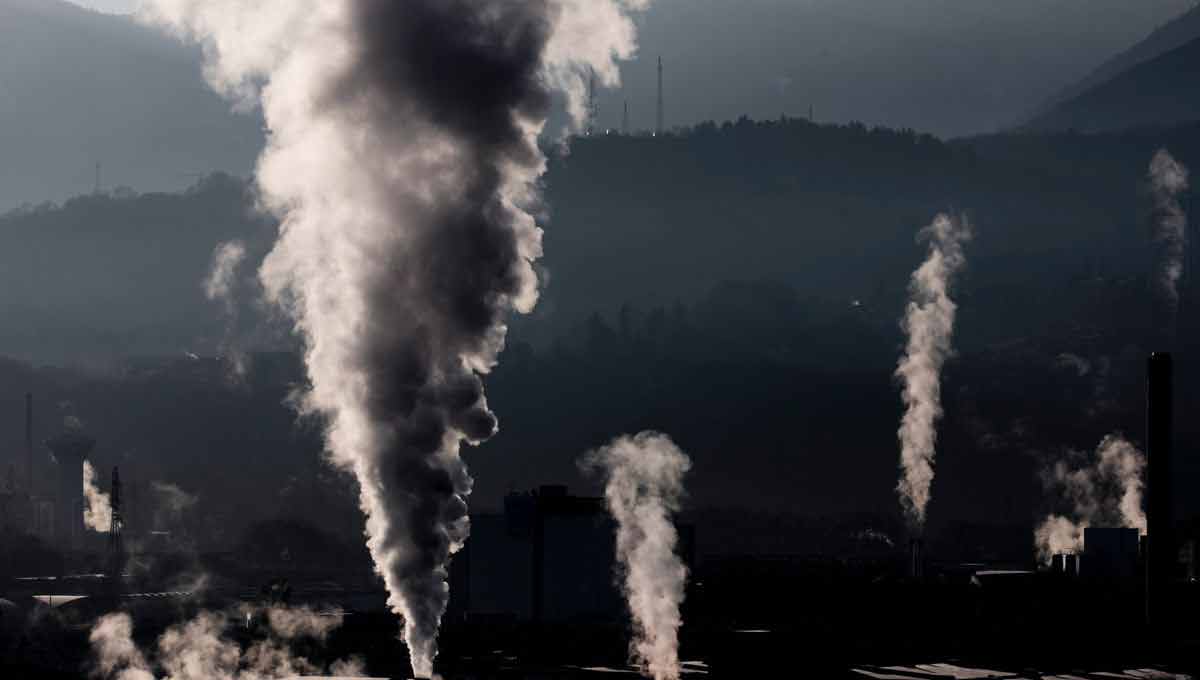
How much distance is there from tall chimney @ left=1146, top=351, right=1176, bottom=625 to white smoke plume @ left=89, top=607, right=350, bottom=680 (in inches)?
1959

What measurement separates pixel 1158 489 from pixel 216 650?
7106 cm

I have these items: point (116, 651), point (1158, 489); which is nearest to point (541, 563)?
point (116, 651)

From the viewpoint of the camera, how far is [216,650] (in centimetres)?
15400

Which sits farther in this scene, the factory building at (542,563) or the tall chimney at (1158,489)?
the factory building at (542,563)

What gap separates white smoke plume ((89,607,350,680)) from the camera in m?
138

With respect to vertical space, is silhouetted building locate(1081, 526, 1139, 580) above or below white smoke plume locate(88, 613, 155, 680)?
above

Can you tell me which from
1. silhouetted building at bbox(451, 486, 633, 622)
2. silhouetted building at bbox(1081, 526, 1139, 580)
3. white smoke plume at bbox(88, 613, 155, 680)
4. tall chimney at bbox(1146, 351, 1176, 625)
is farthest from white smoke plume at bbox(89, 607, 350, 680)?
silhouetted building at bbox(1081, 526, 1139, 580)

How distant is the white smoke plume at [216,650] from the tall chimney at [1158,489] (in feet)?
163

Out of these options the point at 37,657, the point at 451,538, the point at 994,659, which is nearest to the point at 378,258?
the point at 451,538

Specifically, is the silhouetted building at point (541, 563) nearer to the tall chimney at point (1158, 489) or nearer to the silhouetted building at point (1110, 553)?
the silhouetted building at point (1110, 553)

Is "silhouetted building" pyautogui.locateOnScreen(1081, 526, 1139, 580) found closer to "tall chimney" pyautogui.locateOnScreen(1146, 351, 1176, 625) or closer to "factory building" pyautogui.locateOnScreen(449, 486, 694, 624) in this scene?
"tall chimney" pyautogui.locateOnScreen(1146, 351, 1176, 625)

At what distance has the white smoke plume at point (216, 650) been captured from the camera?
13825cm

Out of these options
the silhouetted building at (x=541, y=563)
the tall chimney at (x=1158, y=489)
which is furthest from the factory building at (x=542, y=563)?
the tall chimney at (x=1158, y=489)

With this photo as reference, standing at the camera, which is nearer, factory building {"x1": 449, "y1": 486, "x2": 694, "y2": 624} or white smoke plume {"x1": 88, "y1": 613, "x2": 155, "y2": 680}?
white smoke plume {"x1": 88, "y1": 613, "x2": 155, "y2": 680}
